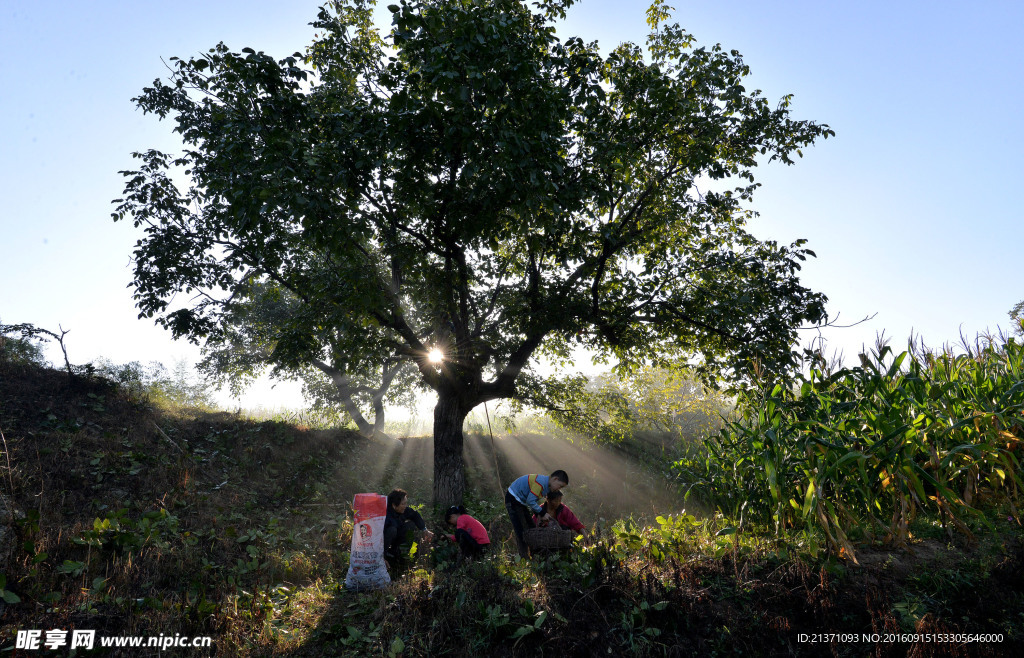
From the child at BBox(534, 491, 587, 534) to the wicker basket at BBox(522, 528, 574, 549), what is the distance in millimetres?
441

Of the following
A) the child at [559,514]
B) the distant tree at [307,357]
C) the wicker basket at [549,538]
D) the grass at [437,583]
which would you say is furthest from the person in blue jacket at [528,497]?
the distant tree at [307,357]

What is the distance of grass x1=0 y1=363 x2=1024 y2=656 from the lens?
3746mm

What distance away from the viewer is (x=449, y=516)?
7.54m

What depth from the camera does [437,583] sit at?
524 cm

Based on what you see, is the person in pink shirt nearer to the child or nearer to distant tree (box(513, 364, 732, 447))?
the child

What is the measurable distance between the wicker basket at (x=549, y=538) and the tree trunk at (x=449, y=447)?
592 centimetres

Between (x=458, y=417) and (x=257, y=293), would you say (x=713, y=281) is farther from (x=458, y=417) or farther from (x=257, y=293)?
(x=257, y=293)

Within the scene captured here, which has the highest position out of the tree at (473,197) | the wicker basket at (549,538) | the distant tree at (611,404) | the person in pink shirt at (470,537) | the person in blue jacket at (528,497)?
the tree at (473,197)

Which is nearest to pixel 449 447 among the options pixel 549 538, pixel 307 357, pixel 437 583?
pixel 307 357

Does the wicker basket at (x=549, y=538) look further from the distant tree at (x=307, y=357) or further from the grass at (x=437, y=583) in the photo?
the distant tree at (x=307, y=357)

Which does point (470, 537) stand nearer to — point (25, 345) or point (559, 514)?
point (559, 514)

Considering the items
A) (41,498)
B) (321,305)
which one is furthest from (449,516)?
(41,498)

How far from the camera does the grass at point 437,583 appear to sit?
12.3ft

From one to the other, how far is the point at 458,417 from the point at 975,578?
31.8 feet
